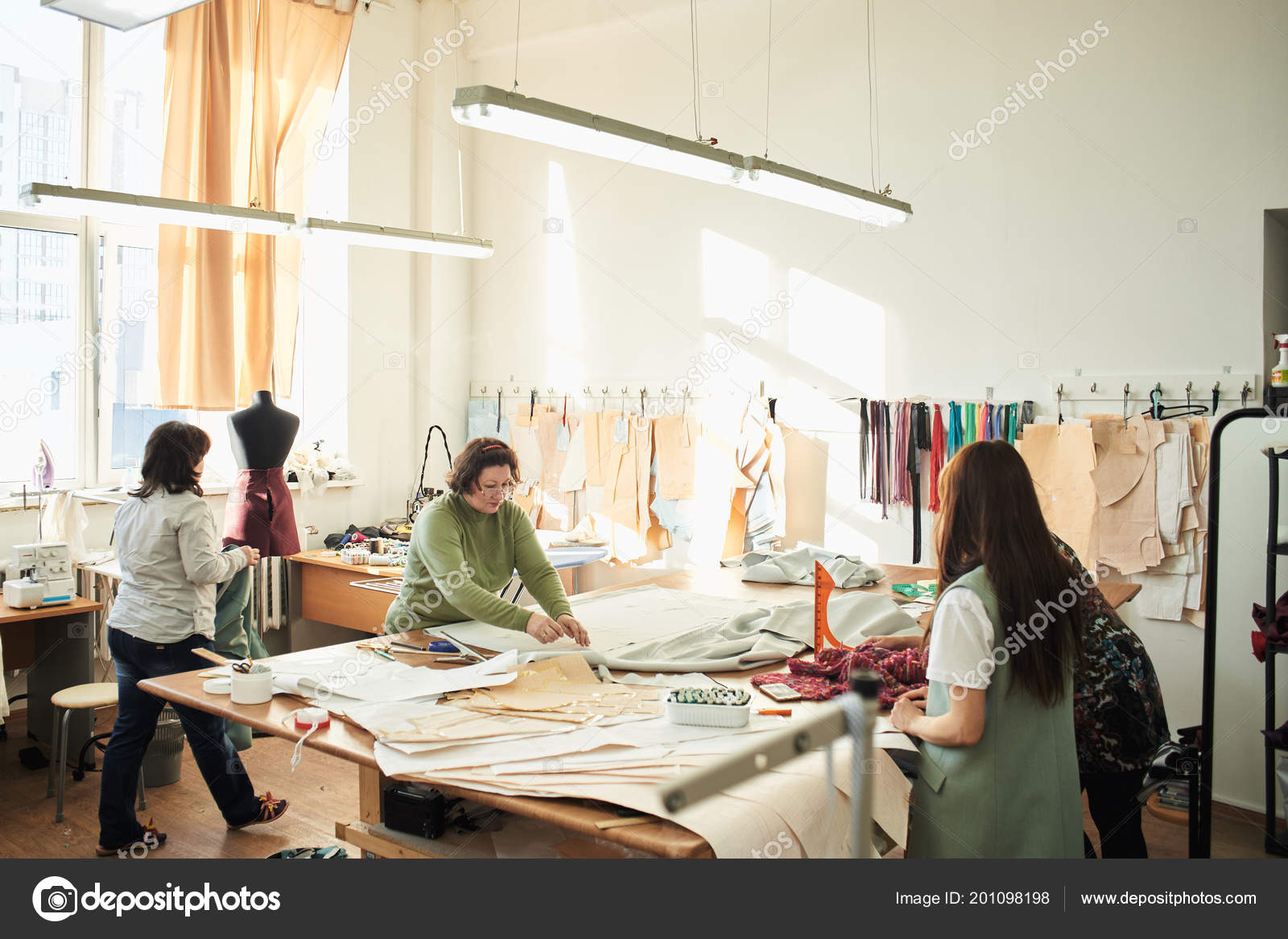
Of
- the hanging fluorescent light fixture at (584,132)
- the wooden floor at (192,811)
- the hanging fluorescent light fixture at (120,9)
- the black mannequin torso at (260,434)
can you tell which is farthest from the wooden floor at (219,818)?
the hanging fluorescent light fixture at (120,9)

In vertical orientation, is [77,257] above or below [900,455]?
above

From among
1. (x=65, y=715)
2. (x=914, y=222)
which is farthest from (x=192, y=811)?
(x=914, y=222)

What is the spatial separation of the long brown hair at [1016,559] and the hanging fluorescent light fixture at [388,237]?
3341 mm

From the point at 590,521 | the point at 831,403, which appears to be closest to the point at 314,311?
the point at 590,521

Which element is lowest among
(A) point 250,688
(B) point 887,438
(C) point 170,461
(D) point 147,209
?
(A) point 250,688

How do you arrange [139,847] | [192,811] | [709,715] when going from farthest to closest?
[192,811] < [139,847] < [709,715]

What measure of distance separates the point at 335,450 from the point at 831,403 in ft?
9.98

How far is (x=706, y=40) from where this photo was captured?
5.55 meters

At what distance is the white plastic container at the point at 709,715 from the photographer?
6.95 feet

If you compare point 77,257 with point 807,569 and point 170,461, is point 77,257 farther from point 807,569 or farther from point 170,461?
point 807,569

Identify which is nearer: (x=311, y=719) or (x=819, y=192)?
(x=311, y=719)

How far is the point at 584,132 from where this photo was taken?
3010 mm

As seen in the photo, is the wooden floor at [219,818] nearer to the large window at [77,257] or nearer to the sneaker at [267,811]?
the sneaker at [267,811]

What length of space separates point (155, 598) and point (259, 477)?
1.48m
